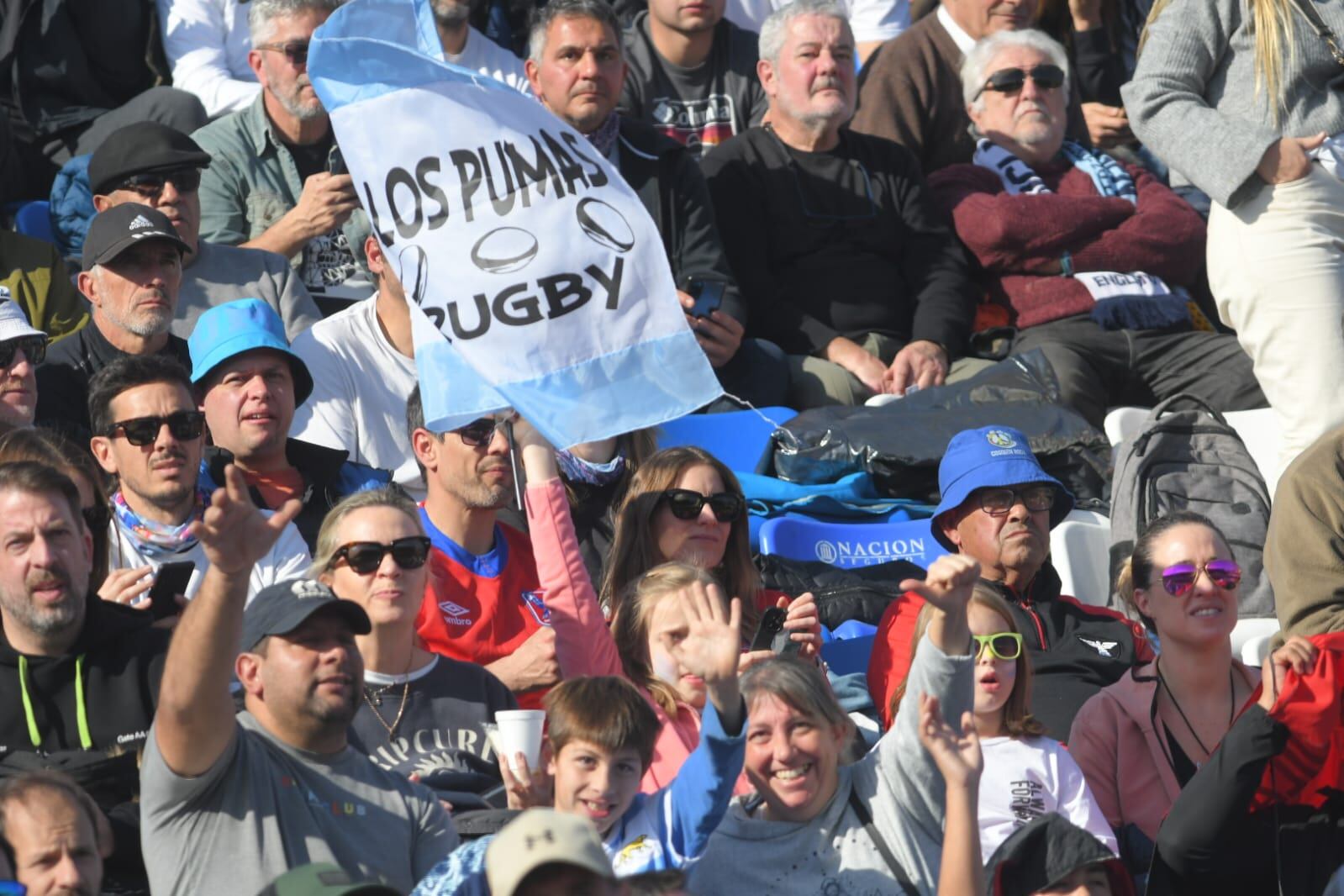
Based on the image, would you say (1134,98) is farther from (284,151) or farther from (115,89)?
(115,89)

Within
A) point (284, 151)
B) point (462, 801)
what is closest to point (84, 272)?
point (284, 151)

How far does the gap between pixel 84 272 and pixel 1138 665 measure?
11.0 feet

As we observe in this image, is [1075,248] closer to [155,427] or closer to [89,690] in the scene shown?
[155,427]

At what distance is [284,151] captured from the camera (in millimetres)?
8422

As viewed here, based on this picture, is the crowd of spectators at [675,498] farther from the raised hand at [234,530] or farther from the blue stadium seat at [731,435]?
the blue stadium seat at [731,435]

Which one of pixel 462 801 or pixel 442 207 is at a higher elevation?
pixel 442 207

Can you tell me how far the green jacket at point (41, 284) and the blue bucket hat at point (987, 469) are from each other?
114 inches

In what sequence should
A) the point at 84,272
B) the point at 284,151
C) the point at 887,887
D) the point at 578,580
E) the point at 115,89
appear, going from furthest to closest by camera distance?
the point at 115,89, the point at 284,151, the point at 84,272, the point at 578,580, the point at 887,887

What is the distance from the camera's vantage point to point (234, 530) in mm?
4066

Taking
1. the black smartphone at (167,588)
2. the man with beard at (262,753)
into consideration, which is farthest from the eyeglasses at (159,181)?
the man with beard at (262,753)

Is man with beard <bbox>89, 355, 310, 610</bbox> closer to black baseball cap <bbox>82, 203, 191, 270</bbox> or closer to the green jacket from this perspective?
black baseball cap <bbox>82, 203, 191, 270</bbox>

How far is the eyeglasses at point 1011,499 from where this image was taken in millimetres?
6477

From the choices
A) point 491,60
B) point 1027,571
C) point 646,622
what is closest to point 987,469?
point 1027,571

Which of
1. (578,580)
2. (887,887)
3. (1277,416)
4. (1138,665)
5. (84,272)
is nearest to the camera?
(887,887)
